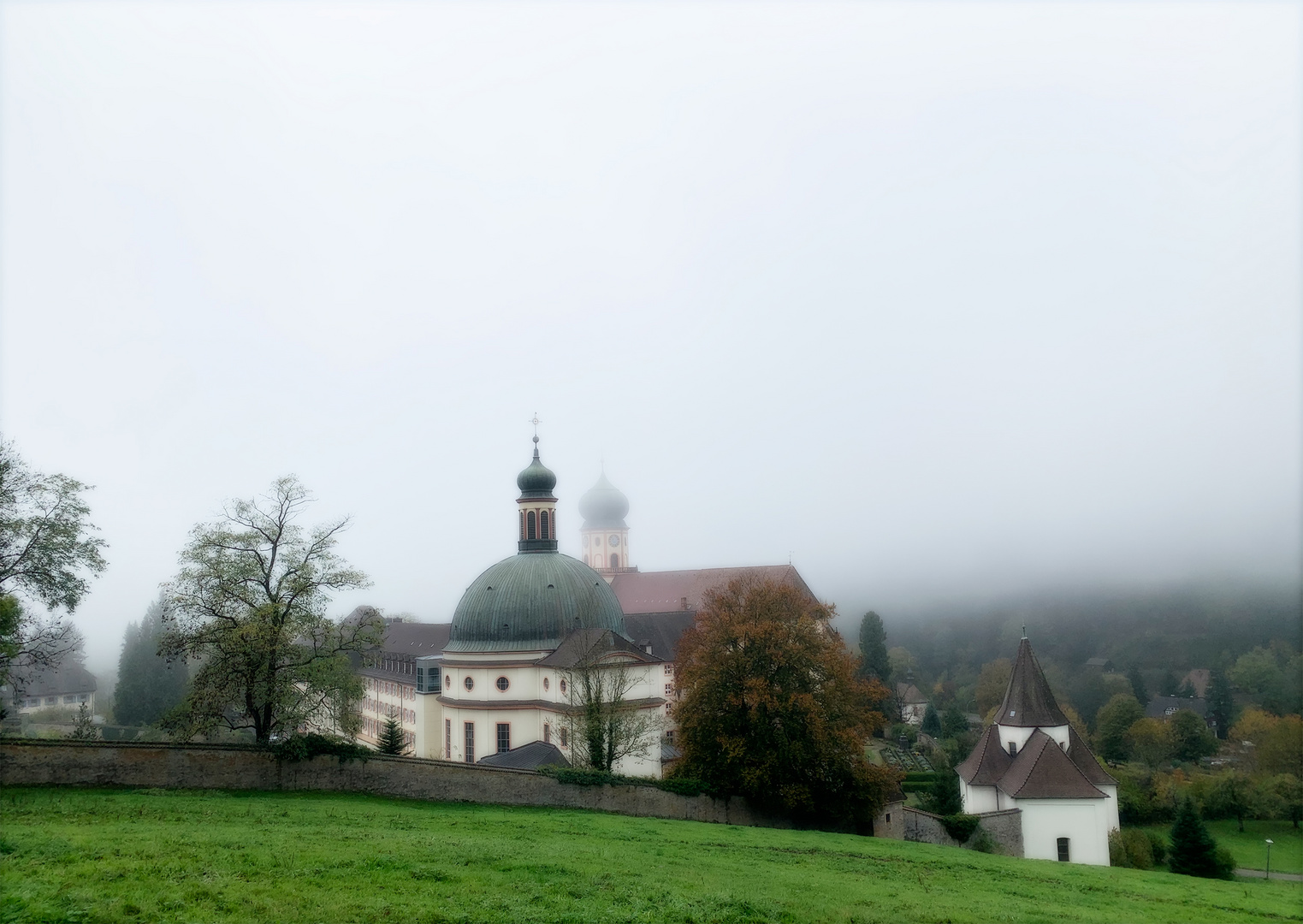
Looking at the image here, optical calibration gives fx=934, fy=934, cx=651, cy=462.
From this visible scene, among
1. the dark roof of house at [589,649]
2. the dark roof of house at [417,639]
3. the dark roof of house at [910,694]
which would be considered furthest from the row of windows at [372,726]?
the dark roof of house at [910,694]

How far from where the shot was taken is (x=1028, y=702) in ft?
133

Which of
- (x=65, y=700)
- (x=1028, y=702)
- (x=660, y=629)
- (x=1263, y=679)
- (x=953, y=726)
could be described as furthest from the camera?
(x=1263, y=679)

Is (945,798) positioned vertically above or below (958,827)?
below

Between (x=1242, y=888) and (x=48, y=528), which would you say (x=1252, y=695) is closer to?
(x=1242, y=888)

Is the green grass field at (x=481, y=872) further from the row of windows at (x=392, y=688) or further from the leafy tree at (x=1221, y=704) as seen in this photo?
the leafy tree at (x=1221, y=704)

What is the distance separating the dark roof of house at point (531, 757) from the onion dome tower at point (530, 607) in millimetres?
5136

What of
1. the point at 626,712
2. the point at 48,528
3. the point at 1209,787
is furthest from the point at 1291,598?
the point at 48,528

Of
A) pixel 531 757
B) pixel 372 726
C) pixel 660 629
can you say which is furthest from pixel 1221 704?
pixel 531 757

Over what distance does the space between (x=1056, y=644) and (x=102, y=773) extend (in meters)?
135

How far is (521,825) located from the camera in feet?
73.9

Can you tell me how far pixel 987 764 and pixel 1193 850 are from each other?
793cm

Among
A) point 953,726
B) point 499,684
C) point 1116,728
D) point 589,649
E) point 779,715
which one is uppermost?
point 589,649

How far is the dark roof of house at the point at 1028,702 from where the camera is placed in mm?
40375

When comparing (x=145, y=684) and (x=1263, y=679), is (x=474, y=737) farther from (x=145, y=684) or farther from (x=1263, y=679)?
(x=1263, y=679)
